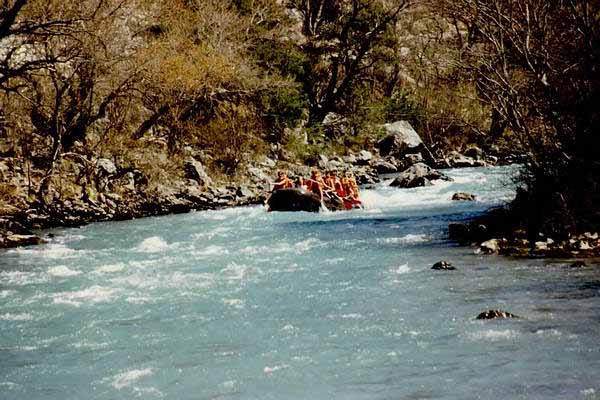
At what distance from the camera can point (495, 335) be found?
25.4ft

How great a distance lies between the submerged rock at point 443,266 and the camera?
1168 cm

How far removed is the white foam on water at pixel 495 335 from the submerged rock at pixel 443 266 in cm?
375

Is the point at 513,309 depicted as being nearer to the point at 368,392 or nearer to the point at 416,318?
the point at 416,318

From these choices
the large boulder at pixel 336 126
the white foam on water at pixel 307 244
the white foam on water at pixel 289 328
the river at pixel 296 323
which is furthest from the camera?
the large boulder at pixel 336 126

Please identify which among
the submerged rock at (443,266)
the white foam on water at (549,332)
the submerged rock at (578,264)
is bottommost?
the white foam on water at (549,332)

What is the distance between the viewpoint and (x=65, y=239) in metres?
18.3

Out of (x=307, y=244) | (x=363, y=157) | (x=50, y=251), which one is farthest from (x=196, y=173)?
(x=363, y=157)

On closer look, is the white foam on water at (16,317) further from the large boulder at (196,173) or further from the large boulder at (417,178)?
the large boulder at (417,178)

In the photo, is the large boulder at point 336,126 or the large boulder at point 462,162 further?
the large boulder at point 336,126

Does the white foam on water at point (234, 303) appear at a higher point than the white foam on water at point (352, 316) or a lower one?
lower

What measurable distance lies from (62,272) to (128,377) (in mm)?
6842

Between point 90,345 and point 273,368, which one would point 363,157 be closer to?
point 90,345

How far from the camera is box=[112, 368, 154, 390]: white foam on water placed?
7030 mm

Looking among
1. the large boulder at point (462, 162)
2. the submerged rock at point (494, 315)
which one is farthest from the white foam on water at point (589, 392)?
the large boulder at point (462, 162)
